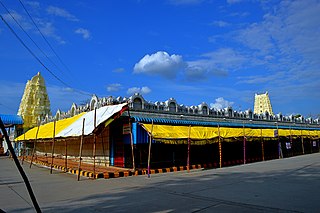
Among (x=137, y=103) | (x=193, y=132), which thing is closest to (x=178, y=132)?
(x=193, y=132)

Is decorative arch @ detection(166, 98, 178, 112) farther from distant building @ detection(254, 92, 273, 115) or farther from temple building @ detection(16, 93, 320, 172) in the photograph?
distant building @ detection(254, 92, 273, 115)

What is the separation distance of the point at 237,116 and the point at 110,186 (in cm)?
1844

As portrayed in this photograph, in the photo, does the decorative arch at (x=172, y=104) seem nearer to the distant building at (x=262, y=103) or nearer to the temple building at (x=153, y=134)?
the temple building at (x=153, y=134)

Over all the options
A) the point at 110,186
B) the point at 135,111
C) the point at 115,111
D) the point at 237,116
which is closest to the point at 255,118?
the point at 237,116

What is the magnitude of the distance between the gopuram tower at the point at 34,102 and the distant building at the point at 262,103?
40.3m

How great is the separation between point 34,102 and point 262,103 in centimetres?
4326

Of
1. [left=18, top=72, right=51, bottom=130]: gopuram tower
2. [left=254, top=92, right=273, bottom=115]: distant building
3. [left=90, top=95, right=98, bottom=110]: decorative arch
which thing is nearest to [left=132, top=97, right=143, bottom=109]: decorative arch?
[left=90, top=95, right=98, bottom=110]: decorative arch

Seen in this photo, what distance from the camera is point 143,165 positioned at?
1772cm

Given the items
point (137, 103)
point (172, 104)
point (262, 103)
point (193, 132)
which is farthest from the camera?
point (262, 103)

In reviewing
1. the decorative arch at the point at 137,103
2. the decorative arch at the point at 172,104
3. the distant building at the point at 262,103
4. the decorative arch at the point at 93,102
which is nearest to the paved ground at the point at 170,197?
the decorative arch at the point at 137,103

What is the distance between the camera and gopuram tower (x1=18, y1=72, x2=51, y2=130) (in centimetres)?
4478

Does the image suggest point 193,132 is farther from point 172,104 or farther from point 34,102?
point 34,102

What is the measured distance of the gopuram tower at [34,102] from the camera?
44781 millimetres

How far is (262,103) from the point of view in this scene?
2347 inches
